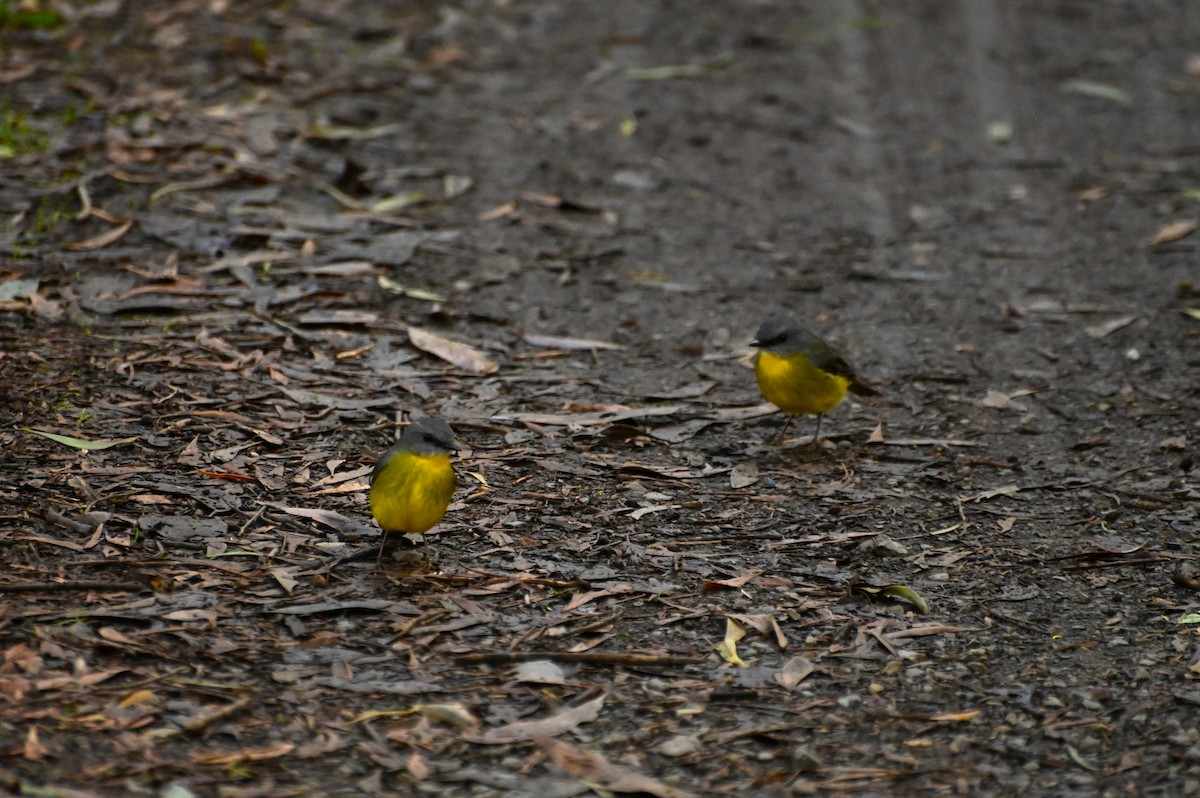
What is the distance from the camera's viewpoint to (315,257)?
27.0 feet

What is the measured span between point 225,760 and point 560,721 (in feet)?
3.67

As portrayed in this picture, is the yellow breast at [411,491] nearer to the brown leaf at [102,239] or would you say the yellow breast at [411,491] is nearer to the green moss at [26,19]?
the brown leaf at [102,239]

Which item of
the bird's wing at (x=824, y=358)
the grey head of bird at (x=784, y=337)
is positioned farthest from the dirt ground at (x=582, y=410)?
the grey head of bird at (x=784, y=337)

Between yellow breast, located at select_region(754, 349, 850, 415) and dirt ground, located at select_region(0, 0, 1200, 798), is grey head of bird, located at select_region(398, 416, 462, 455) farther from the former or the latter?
yellow breast, located at select_region(754, 349, 850, 415)

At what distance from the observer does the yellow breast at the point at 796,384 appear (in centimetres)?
665

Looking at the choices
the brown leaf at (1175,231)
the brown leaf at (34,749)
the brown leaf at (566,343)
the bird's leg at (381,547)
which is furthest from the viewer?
the brown leaf at (1175,231)

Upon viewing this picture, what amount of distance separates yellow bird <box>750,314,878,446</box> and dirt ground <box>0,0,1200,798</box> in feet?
1.00

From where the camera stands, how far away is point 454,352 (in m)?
7.36

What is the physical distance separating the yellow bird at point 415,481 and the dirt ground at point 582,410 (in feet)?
0.78

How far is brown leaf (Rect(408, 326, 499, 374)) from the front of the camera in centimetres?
726

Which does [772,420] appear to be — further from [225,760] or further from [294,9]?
[294,9]

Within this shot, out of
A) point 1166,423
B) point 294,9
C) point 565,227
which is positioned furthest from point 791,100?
point 1166,423

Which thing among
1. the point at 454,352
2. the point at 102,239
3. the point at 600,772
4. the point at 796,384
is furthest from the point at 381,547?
the point at 102,239

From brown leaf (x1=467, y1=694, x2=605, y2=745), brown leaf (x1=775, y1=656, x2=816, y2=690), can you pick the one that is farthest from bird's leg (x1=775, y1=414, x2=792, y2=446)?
brown leaf (x1=467, y1=694, x2=605, y2=745)
